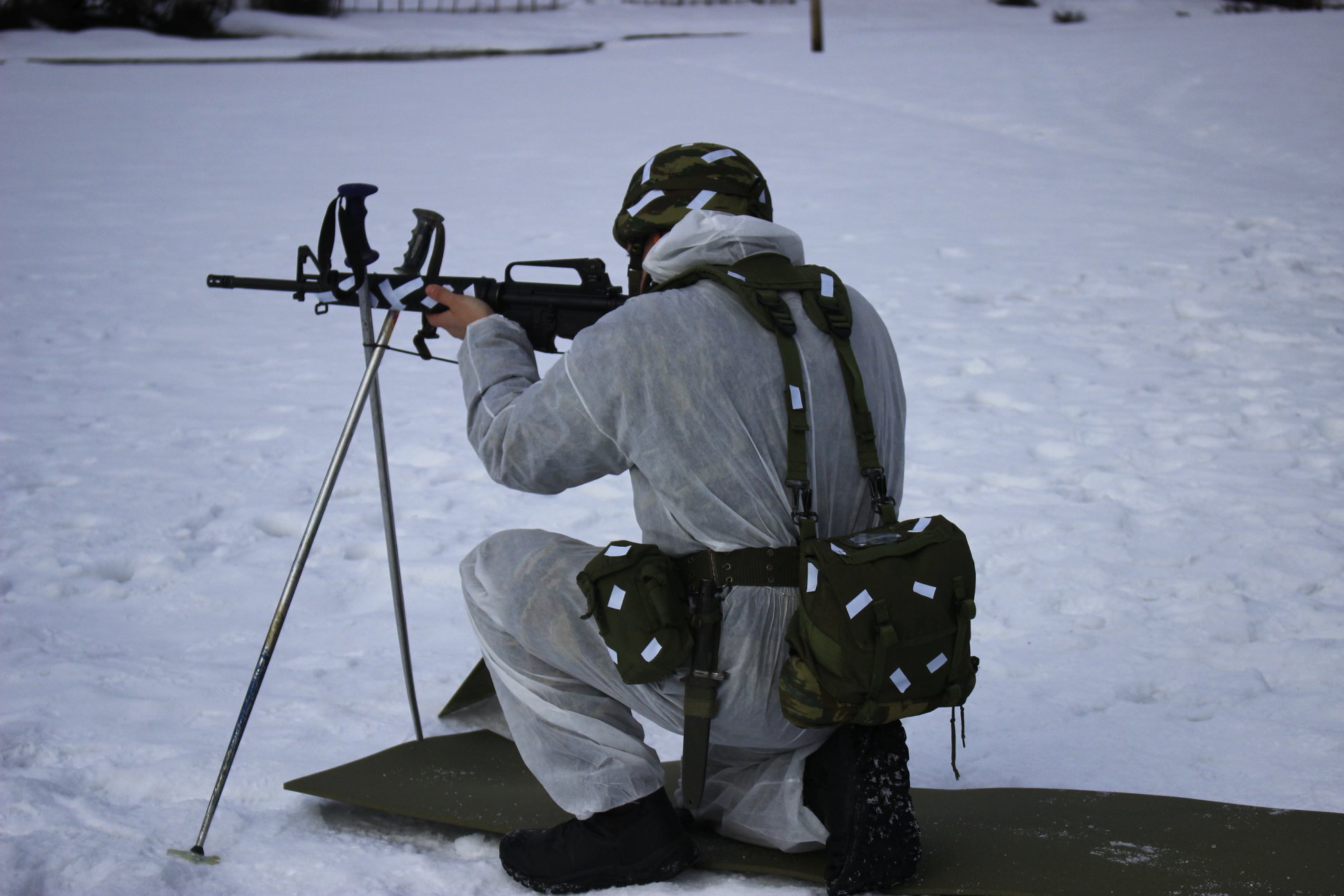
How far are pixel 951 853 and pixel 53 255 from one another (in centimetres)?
631

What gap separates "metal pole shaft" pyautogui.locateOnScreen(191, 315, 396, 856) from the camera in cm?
221

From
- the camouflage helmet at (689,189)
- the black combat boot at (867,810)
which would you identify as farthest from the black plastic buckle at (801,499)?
the camouflage helmet at (689,189)

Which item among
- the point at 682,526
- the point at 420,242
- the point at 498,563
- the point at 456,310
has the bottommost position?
the point at 498,563

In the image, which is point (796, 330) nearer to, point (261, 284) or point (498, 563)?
point (498, 563)

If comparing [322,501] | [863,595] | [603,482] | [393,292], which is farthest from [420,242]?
[603,482]

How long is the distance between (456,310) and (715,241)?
1.94ft

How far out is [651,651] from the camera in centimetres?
188

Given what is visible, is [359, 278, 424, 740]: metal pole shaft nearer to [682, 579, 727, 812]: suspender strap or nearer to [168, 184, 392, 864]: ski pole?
[168, 184, 392, 864]: ski pole

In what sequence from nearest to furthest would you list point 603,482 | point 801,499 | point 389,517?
point 801,499 → point 389,517 → point 603,482

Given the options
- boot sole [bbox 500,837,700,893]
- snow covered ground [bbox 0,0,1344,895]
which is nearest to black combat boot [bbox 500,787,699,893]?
boot sole [bbox 500,837,700,893]

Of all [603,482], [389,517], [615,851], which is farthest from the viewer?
[603,482]

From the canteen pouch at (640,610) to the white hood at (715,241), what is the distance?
50 centimetres

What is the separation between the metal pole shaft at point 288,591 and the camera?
2205 millimetres

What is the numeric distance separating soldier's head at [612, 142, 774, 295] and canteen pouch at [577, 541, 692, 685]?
63 centimetres
